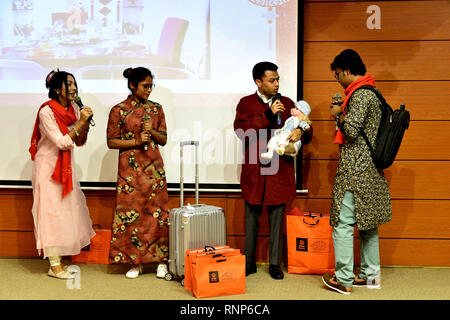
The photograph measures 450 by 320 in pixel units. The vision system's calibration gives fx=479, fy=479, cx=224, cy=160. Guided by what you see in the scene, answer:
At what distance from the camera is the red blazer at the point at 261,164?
3.38 meters

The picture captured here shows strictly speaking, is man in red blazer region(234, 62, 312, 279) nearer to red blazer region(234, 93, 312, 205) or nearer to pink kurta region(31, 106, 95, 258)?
red blazer region(234, 93, 312, 205)

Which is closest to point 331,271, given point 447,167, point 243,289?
point 243,289

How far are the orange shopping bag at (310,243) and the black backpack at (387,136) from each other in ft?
2.29

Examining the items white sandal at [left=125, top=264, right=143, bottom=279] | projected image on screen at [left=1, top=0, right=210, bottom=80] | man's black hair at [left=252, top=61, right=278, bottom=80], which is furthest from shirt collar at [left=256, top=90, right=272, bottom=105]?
white sandal at [left=125, top=264, right=143, bottom=279]

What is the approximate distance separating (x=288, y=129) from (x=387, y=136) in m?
0.66

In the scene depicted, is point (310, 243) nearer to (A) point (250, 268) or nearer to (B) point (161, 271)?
(A) point (250, 268)

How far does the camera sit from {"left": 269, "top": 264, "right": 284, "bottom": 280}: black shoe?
134 inches

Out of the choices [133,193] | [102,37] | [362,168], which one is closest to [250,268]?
[133,193]

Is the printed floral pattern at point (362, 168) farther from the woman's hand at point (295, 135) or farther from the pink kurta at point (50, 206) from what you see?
the pink kurta at point (50, 206)

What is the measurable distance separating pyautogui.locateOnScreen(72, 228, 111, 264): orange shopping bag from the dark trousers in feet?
3.57

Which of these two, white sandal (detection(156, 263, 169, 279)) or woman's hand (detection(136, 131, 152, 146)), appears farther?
white sandal (detection(156, 263, 169, 279))

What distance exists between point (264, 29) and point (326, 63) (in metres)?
0.55

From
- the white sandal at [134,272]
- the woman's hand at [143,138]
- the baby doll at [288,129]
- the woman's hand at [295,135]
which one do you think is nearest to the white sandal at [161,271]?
the white sandal at [134,272]

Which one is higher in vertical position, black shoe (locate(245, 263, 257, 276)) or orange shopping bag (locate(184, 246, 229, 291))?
orange shopping bag (locate(184, 246, 229, 291))
